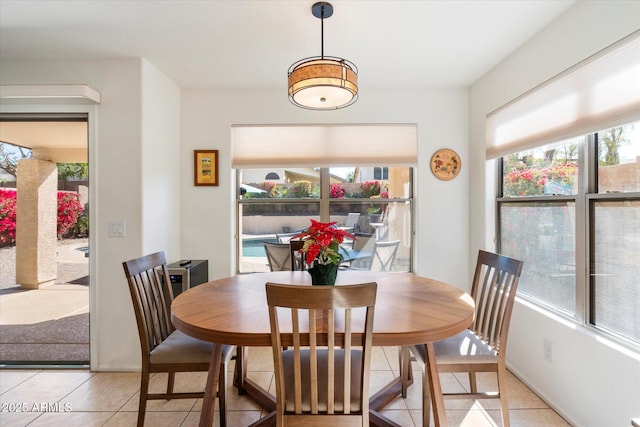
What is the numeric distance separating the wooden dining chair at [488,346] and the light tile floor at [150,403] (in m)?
0.27

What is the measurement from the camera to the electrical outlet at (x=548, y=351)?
6.77ft

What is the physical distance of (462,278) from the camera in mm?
3160

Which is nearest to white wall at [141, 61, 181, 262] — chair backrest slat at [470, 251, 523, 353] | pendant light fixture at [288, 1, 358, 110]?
pendant light fixture at [288, 1, 358, 110]

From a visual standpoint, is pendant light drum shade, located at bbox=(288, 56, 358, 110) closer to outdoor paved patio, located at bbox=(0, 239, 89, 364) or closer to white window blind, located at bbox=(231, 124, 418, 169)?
white window blind, located at bbox=(231, 124, 418, 169)

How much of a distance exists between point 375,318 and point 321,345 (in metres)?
0.33

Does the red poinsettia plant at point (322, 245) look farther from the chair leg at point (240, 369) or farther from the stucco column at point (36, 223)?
the stucco column at point (36, 223)

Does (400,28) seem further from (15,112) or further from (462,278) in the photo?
(15,112)

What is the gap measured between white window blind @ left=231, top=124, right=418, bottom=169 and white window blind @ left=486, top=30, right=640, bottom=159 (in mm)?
944

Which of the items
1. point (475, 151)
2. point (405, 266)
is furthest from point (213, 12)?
point (405, 266)

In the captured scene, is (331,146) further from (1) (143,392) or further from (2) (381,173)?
(1) (143,392)

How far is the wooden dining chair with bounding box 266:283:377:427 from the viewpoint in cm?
113

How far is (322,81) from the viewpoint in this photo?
5.21 ft

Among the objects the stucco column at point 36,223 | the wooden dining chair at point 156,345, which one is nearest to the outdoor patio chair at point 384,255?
the wooden dining chair at point 156,345

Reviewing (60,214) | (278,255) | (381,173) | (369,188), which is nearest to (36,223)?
(60,214)
